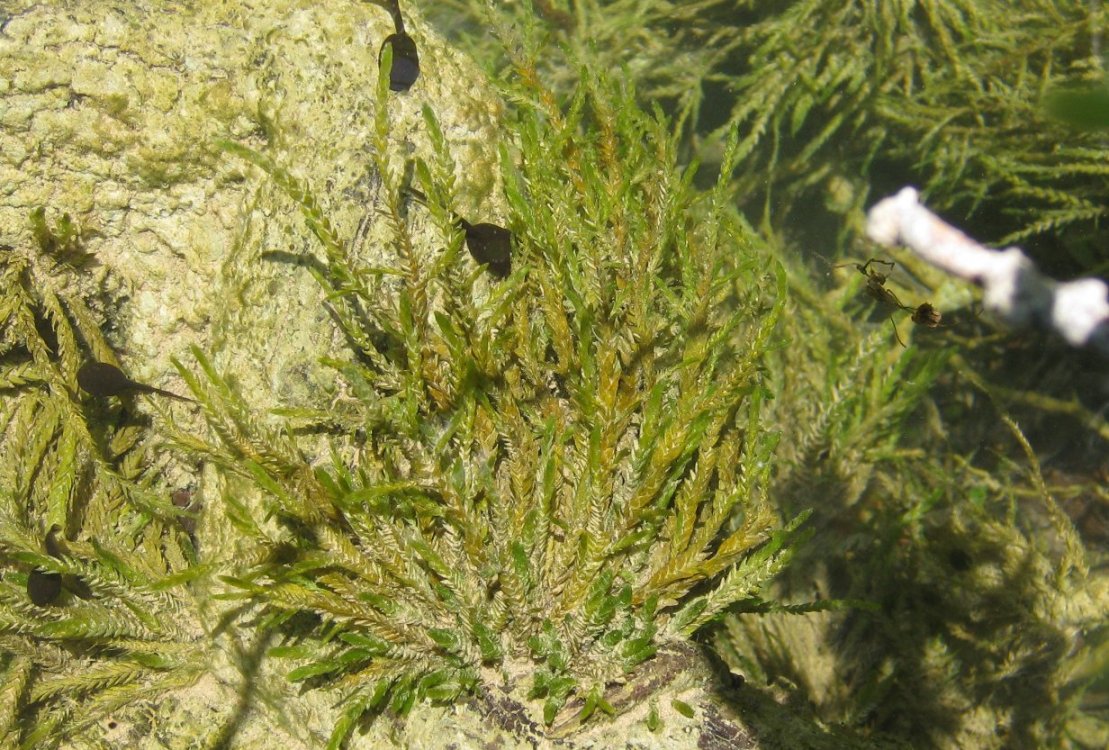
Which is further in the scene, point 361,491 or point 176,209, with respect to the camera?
point 176,209

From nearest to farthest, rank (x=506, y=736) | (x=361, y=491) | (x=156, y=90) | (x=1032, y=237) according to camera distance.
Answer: (x=361, y=491) → (x=506, y=736) → (x=156, y=90) → (x=1032, y=237)

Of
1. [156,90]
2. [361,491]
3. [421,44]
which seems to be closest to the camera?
[361,491]

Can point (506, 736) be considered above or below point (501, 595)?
below

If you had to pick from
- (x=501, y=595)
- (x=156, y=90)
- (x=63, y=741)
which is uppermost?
(x=156, y=90)

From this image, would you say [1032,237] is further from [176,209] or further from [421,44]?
[176,209]

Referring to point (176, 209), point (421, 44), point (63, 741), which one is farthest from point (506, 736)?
point (421, 44)

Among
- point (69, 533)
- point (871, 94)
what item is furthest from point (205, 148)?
point (871, 94)

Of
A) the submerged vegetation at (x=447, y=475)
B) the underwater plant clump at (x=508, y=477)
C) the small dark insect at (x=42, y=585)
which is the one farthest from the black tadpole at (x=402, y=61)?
the small dark insect at (x=42, y=585)
